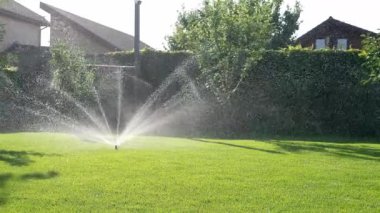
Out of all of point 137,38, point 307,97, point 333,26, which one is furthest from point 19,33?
point 333,26

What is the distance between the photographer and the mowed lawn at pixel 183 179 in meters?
5.82

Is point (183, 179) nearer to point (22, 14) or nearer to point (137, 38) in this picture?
point (137, 38)

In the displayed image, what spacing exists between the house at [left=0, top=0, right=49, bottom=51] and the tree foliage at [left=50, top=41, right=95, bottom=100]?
29.3ft

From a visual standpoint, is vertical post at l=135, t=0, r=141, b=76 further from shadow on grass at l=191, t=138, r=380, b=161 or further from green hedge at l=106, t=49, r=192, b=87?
shadow on grass at l=191, t=138, r=380, b=161

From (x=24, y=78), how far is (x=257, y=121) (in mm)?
9138

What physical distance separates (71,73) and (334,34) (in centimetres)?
2563

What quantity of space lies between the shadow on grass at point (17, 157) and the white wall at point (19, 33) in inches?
703

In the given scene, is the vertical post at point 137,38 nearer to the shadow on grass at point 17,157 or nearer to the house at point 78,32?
the shadow on grass at point 17,157

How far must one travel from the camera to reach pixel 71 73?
18.6 meters

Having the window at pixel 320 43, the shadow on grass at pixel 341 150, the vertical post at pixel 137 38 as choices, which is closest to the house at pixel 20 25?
the vertical post at pixel 137 38

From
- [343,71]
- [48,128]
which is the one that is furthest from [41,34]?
[343,71]

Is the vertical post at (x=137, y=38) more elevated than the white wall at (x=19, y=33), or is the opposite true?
the white wall at (x=19, y=33)

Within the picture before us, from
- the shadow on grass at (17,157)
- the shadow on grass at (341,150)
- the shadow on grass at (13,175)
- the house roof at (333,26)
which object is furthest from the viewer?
the house roof at (333,26)

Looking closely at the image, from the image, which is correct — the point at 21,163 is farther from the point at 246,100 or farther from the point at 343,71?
the point at 343,71
